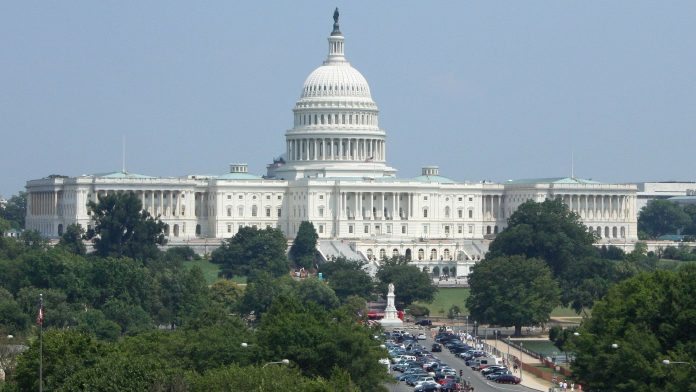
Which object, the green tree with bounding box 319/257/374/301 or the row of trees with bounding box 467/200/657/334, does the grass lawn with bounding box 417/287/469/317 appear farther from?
the green tree with bounding box 319/257/374/301

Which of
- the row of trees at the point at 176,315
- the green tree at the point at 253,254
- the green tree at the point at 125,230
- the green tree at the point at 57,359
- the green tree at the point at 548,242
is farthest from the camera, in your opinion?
the green tree at the point at 125,230

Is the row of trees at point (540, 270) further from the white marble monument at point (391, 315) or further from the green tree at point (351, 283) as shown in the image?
the green tree at point (351, 283)

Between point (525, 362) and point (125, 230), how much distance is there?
7627cm

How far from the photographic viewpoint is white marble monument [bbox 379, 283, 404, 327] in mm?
156500

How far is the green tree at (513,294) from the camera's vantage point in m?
148

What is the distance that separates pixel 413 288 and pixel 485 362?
150 feet

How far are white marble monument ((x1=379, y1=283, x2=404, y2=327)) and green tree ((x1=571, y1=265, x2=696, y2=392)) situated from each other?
172 ft

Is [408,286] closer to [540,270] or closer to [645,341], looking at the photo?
[540,270]

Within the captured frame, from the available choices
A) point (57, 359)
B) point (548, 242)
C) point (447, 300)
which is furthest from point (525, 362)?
point (548, 242)

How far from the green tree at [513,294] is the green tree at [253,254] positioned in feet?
119

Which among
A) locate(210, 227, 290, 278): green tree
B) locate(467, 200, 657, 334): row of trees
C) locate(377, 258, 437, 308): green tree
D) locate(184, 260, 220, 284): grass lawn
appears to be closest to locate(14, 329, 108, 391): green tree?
locate(467, 200, 657, 334): row of trees

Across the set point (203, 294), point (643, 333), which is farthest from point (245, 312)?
point (643, 333)

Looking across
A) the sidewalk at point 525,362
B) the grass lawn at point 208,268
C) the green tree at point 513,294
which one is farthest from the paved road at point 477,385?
the grass lawn at point 208,268

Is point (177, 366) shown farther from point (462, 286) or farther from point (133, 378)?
point (462, 286)
